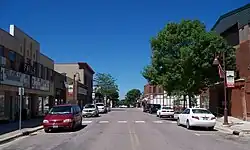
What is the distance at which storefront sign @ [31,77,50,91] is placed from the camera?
36.8 m

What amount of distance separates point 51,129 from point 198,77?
17.3 meters

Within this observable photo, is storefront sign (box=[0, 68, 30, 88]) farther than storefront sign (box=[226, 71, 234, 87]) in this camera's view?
No

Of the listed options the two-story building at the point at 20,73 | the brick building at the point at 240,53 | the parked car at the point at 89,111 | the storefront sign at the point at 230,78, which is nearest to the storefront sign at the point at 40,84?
the two-story building at the point at 20,73

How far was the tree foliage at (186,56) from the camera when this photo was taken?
118ft

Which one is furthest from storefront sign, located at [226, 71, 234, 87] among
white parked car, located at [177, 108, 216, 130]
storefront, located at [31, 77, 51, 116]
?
storefront, located at [31, 77, 51, 116]

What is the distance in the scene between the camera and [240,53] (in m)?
36.1

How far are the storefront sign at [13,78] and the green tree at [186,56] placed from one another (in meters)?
12.7

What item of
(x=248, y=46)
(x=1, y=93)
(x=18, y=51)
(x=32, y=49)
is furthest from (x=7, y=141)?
(x=248, y=46)

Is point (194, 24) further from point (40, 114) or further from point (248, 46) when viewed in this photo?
point (40, 114)

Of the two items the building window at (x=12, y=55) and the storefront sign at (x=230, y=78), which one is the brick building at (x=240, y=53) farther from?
the building window at (x=12, y=55)

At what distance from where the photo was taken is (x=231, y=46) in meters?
38.2

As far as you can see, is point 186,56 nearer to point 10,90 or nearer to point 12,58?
point 12,58

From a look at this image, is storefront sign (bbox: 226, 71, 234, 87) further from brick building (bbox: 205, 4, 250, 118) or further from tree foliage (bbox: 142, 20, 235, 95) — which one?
tree foliage (bbox: 142, 20, 235, 95)

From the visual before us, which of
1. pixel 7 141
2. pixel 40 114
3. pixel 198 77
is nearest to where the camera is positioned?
pixel 7 141
